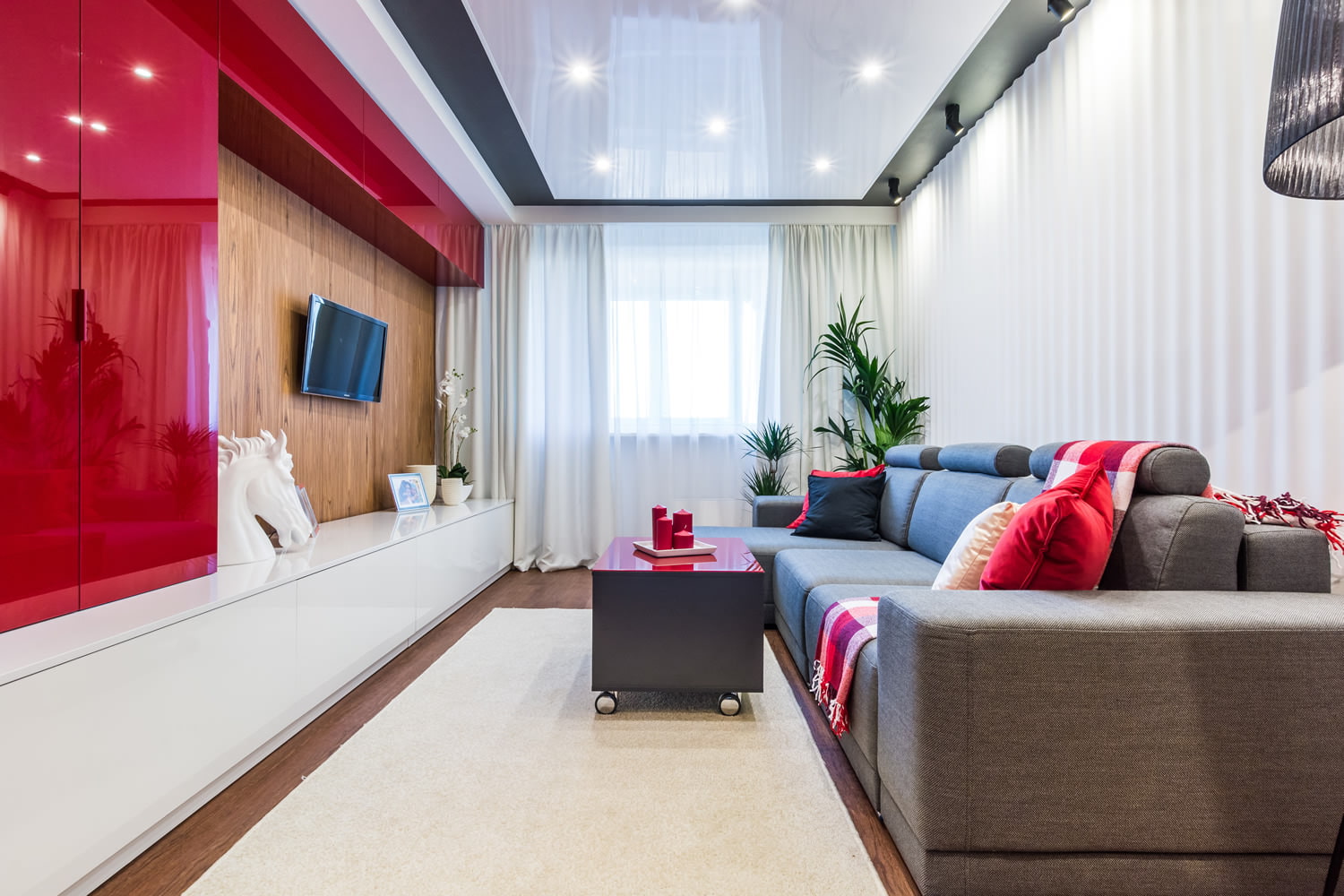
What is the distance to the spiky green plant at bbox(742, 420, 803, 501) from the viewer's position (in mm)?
4680

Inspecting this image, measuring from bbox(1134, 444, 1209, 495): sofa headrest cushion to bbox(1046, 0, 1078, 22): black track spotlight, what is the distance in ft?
6.07

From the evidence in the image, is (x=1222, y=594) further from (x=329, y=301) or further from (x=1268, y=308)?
(x=329, y=301)

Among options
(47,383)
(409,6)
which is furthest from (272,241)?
(47,383)

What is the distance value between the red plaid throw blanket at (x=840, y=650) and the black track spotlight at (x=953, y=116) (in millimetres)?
2663

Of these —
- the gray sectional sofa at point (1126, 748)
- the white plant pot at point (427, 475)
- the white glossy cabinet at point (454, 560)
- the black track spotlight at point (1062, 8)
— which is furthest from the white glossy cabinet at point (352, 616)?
the black track spotlight at point (1062, 8)

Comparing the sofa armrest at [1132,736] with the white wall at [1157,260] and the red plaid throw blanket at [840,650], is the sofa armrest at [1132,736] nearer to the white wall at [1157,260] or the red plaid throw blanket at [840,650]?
the red plaid throw blanket at [840,650]

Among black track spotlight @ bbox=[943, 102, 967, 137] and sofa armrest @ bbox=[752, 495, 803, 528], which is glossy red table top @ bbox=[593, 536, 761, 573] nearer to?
sofa armrest @ bbox=[752, 495, 803, 528]

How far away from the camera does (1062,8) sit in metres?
2.48

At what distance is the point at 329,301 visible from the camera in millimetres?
3279

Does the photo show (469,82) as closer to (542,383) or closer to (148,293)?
(148,293)

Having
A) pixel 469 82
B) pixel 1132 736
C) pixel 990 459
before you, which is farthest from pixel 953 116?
pixel 1132 736

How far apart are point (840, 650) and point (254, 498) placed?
199 cm

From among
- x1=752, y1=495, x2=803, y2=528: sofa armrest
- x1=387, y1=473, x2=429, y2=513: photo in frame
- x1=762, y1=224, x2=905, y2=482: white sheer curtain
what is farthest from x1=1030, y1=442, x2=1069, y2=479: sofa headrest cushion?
x1=387, y1=473, x2=429, y2=513: photo in frame

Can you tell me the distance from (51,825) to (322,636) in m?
0.97
